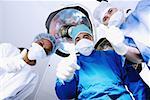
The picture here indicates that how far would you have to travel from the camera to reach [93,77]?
3.92 feet

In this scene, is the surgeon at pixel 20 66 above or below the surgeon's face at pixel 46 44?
below

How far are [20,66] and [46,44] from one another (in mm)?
133

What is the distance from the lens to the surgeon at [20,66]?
1.14 m

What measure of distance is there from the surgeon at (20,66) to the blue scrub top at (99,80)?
0.15 metres

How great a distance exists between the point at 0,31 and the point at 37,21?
213 millimetres

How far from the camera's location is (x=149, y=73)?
114cm

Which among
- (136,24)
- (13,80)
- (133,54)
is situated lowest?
(13,80)

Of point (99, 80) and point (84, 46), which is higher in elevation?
point (84, 46)

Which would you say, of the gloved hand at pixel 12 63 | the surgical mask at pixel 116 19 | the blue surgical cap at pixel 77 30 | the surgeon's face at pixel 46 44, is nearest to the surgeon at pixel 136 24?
the surgical mask at pixel 116 19

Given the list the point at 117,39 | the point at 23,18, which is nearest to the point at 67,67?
the point at 117,39

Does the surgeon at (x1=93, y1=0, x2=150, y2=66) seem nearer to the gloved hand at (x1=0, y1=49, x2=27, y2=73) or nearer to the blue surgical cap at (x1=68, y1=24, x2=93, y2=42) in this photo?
the blue surgical cap at (x1=68, y1=24, x2=93, y2=42)

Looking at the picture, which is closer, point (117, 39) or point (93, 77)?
point (117, 39)

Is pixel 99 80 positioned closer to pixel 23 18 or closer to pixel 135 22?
pixel 135 22

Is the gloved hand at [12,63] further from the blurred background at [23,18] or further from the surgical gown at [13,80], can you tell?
the blurred background at [23,18]
